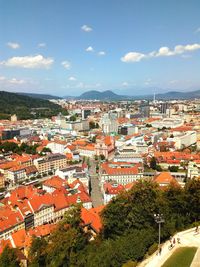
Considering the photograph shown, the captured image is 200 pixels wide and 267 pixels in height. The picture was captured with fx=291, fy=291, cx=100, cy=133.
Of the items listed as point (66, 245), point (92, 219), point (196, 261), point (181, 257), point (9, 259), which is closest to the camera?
point (196, 261)

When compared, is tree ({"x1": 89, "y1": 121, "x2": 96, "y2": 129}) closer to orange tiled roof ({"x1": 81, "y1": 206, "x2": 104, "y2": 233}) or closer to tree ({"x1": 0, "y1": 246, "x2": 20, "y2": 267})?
orange tiled roof ({"x1": 81, "y1": 206, "x2": 104, "y2": 233})

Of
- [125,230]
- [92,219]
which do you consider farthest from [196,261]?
[92,219]

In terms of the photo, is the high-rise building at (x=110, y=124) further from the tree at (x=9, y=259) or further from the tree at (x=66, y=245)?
the tree at (x=9, y=259)

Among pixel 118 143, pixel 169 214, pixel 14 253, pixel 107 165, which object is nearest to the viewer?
pixel 14 253

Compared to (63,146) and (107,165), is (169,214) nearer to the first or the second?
(107,165)

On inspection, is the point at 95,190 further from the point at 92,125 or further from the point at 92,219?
the point at 92,125

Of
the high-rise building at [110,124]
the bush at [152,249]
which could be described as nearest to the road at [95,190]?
the bush at [152,249]

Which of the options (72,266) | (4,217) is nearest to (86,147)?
(4,217)
